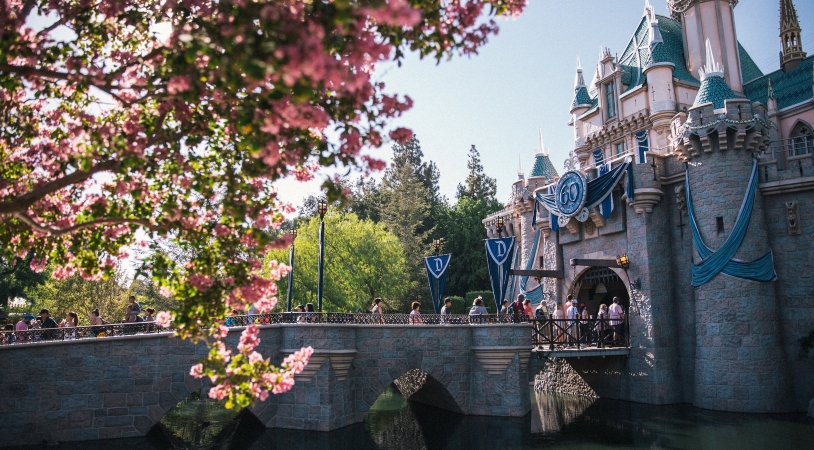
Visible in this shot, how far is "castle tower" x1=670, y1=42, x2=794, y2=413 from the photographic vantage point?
15133mm

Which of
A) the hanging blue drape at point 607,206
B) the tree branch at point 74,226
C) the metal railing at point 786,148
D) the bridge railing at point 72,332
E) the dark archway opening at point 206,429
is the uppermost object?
the metal railing at point 786,148

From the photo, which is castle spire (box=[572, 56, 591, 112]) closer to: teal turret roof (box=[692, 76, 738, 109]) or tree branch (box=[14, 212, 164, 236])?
teal turret roof (box=[692, 76, 738, 109])

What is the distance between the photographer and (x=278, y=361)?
1405cm

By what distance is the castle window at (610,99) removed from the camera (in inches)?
939

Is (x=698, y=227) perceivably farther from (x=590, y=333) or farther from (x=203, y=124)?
(x=203, y=124)

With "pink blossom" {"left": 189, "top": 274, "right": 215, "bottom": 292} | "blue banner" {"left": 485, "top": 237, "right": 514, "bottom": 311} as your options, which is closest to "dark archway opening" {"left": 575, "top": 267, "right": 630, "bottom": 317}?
"blue banner" {"left": 485, "top": 237, "right": 514, "bottom": 311}

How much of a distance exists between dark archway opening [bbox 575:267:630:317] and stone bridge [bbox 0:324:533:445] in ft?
18.9

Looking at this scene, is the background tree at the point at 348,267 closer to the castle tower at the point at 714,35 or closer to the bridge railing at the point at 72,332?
the bridge railing at the point at 72,332

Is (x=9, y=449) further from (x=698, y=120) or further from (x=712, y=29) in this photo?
(x=712, y=29)

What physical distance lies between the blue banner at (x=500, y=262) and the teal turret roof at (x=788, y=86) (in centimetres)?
1348

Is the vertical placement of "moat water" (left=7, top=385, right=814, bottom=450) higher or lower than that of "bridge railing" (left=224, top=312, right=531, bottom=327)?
lower

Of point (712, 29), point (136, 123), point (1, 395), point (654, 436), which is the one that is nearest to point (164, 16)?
point (136, 123)

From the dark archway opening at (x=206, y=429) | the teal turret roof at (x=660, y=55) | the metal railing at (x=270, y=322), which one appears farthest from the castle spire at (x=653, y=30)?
the dark archway opening at (x=206, y=429)

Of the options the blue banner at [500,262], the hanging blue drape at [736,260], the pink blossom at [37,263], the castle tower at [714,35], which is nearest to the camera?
the pink blossom at [37,263]
